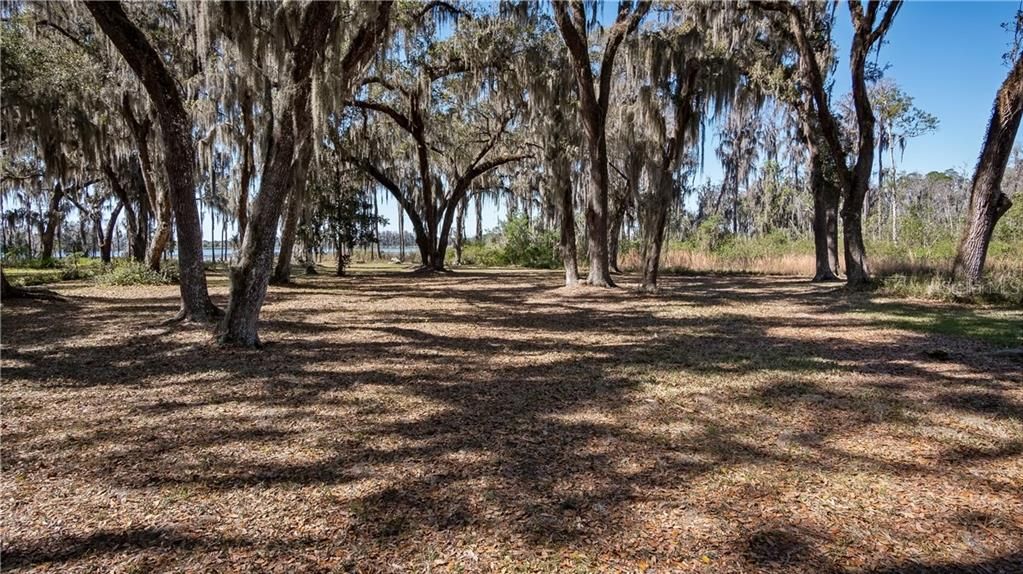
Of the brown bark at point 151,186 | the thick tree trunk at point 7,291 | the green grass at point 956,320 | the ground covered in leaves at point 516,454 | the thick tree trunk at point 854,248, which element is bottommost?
the ground covered in leaves at point 516,454

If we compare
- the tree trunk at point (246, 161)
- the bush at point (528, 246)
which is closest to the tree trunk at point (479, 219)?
the bush at point (528, 246)

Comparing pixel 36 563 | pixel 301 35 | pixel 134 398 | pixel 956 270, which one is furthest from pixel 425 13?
pixel 36 563

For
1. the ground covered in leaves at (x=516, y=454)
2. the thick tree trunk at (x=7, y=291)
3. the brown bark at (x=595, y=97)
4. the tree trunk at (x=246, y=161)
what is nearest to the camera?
the ground covered in leaves at (x=516, y=454)

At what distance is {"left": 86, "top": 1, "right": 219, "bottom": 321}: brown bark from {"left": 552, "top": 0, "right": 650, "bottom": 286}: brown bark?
625cm

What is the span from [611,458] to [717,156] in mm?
45098

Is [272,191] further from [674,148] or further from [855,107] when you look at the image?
[855,107]

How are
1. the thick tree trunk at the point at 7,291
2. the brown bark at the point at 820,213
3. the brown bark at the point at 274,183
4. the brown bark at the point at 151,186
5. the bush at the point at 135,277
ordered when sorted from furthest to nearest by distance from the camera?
1. the brown bark at the point at 820,213
2. the bush at the point at 135,277
3. the brown bark at the point at 151,186
4. the thick tree trunk at the point at 7,291
5. the brown bark at the point at 274,183

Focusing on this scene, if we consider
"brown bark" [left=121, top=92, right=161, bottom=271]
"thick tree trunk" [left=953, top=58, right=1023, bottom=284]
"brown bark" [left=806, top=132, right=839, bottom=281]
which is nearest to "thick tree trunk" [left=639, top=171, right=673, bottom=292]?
"thick tree trunk" [left=953, top=58, right=1023, bottom=284]

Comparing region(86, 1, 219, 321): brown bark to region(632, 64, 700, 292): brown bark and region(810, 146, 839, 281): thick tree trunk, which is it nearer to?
region(632, 64, 700, 292): brown bark

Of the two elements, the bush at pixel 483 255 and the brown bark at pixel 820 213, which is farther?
the bush at pixel 483 255

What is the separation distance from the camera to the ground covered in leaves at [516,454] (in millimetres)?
1855

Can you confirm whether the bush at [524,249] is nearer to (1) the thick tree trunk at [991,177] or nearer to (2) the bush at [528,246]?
(2) the bush at [528,246]

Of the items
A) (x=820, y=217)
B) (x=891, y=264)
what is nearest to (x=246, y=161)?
(x=820, y=217)

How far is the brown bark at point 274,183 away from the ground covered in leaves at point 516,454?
1.34 ft
